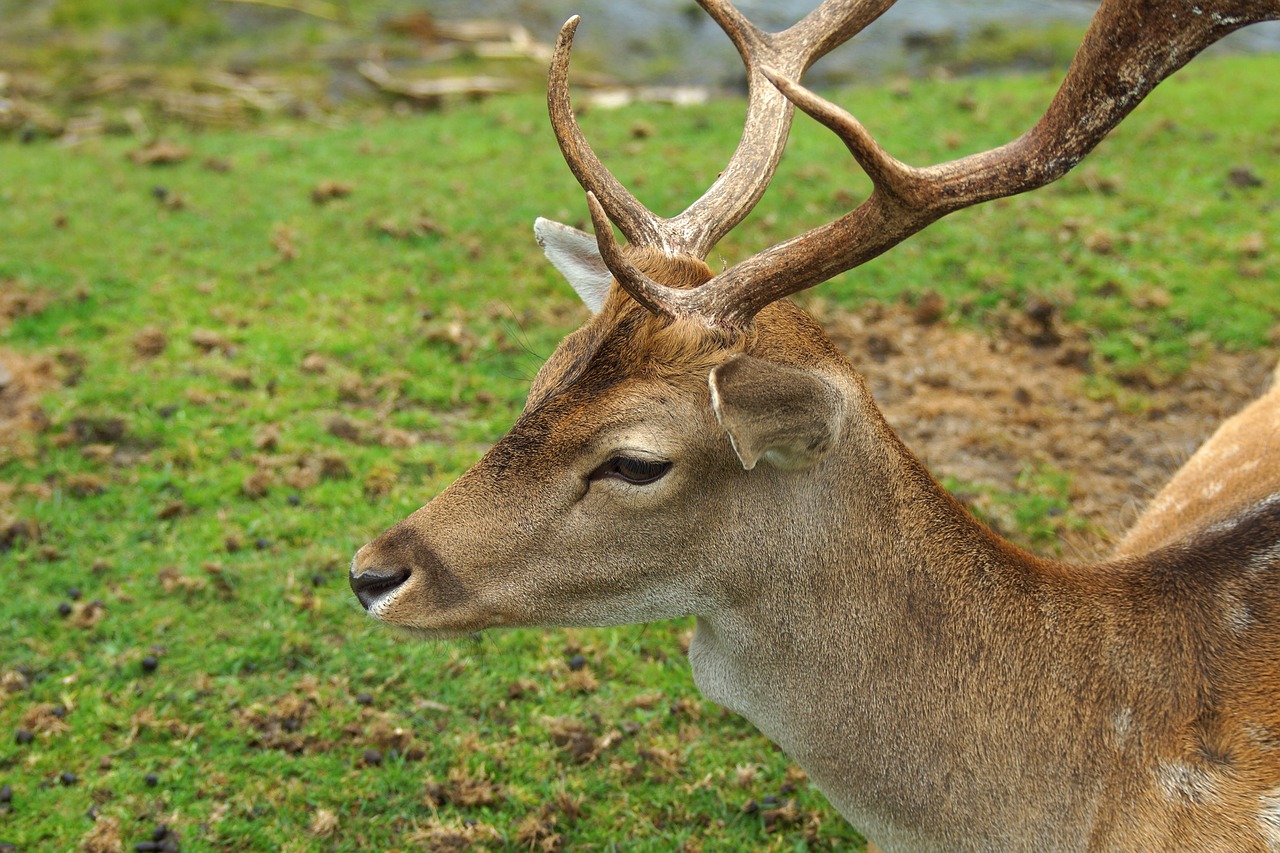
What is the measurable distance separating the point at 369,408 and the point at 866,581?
13.7ft

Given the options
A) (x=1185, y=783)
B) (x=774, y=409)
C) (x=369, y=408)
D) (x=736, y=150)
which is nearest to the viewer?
(x=774, y=409)

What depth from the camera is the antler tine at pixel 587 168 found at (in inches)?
132

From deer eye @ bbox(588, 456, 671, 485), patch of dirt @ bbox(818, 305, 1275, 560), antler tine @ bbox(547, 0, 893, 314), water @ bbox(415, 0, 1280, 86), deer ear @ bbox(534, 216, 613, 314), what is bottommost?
water @ bbox(415, 0, 1280, 86)

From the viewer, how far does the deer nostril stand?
2.94 meters

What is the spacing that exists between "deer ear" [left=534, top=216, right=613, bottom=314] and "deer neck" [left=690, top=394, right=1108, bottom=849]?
1008 millimetres

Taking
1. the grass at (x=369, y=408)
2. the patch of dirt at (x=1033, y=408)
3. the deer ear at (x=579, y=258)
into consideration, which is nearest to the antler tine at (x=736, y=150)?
the deer ear at (x=579, y=258)

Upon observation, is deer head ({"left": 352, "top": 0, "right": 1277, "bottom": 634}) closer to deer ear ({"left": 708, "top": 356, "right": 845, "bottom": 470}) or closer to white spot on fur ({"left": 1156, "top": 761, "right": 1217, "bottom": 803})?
deer ear ({"left": 708, "top": 356, "right": 845, "bottom": 470})

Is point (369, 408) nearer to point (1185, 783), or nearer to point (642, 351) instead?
point (642, 351)

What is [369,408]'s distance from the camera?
21.5ft

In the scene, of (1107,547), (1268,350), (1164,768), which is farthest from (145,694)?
(1268,350)

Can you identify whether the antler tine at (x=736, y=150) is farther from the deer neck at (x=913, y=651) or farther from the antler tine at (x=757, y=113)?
the deer neck at (x=913, y=651)

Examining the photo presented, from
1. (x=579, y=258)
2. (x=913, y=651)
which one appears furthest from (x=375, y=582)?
(x=913, y=651)

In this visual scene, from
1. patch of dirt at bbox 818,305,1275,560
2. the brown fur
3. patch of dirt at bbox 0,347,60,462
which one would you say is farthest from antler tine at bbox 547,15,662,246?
A: patch of dirt at bbox 0,347,60,462

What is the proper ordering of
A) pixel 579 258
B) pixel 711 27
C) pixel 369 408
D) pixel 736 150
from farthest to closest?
pixel 711 27
pixel 369 408
pixel 736 150
pixel 579 258
